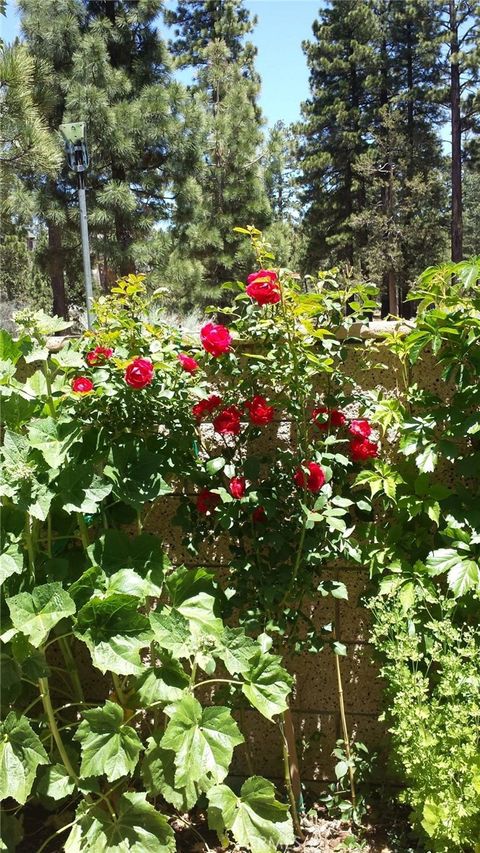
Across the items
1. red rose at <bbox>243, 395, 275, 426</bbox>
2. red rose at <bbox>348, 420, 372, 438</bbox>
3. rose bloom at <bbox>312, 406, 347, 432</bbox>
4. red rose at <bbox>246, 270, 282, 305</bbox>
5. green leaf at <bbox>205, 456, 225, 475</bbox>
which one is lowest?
green leaf at <bbox>205, 456, 225, 475</bbox>

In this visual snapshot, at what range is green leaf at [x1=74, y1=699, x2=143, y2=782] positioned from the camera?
50.6 inches

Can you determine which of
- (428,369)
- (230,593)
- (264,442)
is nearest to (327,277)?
(428,369)

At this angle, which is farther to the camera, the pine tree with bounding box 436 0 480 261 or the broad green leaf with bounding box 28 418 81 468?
the pine tree with bounding box 436 0 480 261

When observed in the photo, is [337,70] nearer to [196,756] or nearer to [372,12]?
[372,12]

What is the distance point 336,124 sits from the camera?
1673cm

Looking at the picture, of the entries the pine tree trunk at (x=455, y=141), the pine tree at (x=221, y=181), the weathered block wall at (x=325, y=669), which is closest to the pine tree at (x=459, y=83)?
the pine tree trunk at (x=455, y=141)

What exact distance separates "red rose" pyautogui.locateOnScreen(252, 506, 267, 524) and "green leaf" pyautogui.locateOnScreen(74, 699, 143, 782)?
52 cm

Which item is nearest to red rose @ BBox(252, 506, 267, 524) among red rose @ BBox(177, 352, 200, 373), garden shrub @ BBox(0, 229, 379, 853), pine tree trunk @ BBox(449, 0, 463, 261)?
garden shrub @ BBox(0, 229, 379, 853)

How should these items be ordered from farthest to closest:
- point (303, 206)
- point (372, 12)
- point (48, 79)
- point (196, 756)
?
1. point (303, 206)
2. point (372, 12)
3. point (48, 79)
4. point (196, 756)

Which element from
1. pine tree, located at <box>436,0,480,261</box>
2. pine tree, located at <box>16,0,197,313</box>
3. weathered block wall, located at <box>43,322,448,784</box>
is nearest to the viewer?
weathered block wall, located at <box>43,322,448,784</box>

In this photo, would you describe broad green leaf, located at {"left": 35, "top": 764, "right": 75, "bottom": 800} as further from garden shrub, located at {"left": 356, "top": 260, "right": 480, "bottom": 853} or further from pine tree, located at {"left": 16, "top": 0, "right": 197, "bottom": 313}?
pine tree, located at {"left": 16, "top": 0, "right": 197, "bottom": 313}

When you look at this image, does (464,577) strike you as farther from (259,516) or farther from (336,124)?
(336,124)

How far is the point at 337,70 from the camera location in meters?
16.5

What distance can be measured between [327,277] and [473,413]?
47 centimetres
